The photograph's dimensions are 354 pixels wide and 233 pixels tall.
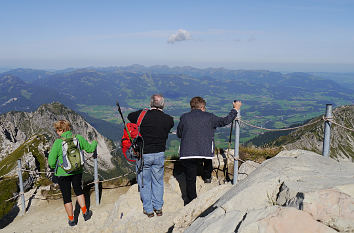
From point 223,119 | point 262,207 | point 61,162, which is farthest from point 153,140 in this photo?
point 262,207

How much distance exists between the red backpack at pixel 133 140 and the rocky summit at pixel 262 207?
2292 mm

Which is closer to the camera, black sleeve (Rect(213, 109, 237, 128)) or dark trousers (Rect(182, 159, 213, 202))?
black sleeve (Rect(213, 109, 237, 128))

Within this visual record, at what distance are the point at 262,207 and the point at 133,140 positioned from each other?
430 centimetres

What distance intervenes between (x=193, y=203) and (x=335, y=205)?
3.99m

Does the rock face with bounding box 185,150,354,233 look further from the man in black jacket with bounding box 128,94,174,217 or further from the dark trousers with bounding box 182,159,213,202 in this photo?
the man in black jacket with bounding box 128,94,174,217

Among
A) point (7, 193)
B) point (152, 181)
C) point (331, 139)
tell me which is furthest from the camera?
point (331, 139)

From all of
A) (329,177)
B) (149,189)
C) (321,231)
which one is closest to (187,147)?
(149,189)

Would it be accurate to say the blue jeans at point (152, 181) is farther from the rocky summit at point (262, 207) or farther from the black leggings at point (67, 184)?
the black leggings at point (67, 184)

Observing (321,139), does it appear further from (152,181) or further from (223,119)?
(152,181)

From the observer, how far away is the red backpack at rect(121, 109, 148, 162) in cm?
795

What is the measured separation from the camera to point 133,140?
26.3 feet

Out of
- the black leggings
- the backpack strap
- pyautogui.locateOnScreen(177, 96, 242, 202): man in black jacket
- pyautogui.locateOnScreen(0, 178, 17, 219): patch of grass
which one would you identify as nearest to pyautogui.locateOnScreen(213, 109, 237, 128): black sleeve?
pyautogui.locateOnScreen(177, 96, 242, 202): man in black jacket

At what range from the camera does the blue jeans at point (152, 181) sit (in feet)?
26.8

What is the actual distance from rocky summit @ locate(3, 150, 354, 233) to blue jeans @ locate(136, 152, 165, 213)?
50 cm
